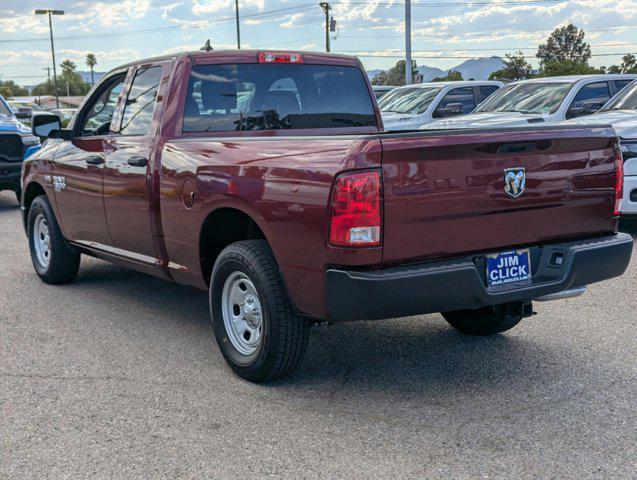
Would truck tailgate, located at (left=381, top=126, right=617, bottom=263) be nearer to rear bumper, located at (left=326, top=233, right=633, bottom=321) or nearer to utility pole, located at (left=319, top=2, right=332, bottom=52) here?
rear bumper, located at (left=326, top=233, right=633, bottom=321)

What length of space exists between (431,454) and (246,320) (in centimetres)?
146

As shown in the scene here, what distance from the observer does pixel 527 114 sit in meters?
11.5

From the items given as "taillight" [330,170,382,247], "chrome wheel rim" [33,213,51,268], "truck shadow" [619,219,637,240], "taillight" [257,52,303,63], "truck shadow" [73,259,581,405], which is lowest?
"truck shadow" [619,219,637,240]

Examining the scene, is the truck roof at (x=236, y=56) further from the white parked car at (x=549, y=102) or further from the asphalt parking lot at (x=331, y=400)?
the white parked car at (x=549, y=102)

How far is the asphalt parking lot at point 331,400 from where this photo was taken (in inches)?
138

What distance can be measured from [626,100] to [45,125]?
7228mm

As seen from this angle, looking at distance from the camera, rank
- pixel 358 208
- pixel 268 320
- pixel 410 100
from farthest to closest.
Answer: pixel 410 100 → pixel 268 320 → pixel 358 208

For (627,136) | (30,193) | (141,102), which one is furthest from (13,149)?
(627,136)

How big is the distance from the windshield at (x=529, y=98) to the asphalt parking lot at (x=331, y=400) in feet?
19.4

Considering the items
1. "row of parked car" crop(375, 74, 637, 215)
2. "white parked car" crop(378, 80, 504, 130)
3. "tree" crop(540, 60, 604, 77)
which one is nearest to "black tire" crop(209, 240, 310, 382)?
"row of parked car" crop(375, 74, 637, 215)

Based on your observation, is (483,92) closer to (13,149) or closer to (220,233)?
(13,149)

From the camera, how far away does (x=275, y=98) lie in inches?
219

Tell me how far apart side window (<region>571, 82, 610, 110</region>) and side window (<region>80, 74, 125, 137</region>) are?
727 cm

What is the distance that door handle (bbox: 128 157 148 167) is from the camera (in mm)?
5279
